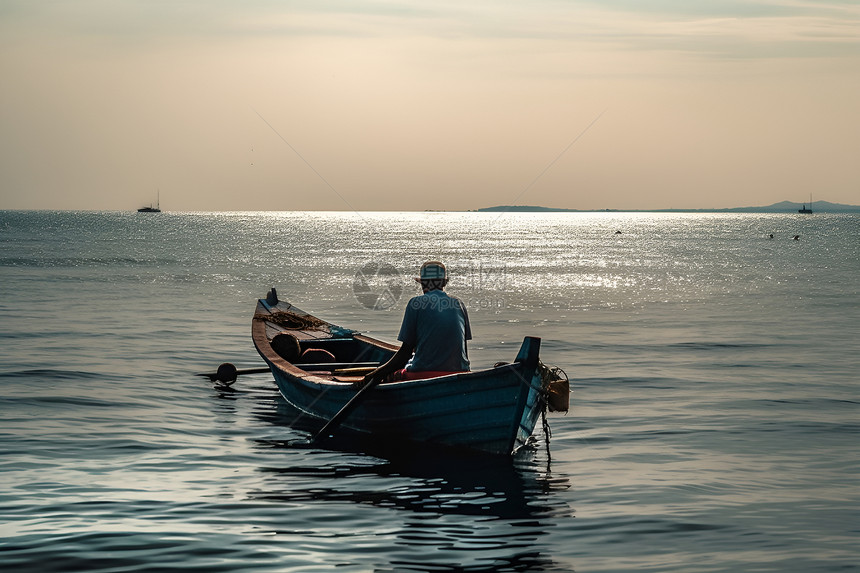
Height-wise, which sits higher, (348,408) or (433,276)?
(433,276)

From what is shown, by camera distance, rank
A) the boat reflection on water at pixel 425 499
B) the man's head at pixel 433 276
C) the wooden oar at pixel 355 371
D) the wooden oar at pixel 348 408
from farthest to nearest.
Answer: the wooden oar at pixel 355 371 → the wooden oar at pixel 348 408 → the man's head at pixel 433 276 → the boat reflection on water at pixel 425 499

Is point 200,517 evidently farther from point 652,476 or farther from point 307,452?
point 652,476

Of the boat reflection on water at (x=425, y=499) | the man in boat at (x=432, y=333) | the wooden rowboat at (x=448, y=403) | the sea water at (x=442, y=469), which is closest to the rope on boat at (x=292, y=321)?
the sea water at (x=442, y=469)

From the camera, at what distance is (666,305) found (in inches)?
1588

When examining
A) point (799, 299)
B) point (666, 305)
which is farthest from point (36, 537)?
point (799, 299)

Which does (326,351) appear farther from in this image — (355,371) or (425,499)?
(425,499)

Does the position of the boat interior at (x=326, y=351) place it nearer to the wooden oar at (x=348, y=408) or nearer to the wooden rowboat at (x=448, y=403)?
the wooden rowboat at (x=448, y=403)

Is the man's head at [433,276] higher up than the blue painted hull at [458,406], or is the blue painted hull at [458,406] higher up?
the man's head at [433,276]

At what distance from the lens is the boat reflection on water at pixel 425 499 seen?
8.58 metres

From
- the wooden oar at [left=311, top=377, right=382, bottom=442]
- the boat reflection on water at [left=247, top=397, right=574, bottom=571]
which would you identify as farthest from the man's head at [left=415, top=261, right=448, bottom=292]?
the boat reflection on water at [left=247, top=397, right=574, bottom=571]

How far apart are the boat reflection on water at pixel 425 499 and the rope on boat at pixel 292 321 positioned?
26.2 feet

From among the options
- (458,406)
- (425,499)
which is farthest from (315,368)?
(425,499)

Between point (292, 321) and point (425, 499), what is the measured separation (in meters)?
11.7

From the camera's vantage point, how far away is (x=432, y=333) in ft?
40.0
